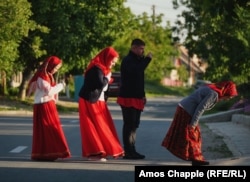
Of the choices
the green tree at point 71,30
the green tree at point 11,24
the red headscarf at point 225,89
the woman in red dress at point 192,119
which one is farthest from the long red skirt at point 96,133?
the green tree at point 71,30

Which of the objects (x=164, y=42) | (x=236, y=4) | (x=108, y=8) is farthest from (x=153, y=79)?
(x=236, y=4)

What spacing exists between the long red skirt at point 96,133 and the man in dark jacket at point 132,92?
25cm

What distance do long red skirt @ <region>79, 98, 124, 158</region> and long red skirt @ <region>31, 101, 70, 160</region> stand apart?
0.37 meters

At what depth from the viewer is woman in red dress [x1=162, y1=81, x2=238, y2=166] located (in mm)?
11266

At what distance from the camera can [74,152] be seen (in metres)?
14.0

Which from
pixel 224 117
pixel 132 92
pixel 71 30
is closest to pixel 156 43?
pixel 71 30

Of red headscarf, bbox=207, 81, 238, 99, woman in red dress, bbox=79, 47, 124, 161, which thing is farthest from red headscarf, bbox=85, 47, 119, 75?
red headscarf, bbox=207, 81, 238, 99

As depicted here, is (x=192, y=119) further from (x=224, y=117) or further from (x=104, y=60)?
(x=224, y=117)

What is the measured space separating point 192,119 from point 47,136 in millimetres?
2525

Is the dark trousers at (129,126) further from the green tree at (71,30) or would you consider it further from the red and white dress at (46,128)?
the green tree at (71,30)

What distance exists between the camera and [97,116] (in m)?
12.6

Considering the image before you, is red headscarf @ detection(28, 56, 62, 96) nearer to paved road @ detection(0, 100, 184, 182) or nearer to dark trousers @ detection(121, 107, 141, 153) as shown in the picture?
paved road @ detection(0, 100, 184, 182)

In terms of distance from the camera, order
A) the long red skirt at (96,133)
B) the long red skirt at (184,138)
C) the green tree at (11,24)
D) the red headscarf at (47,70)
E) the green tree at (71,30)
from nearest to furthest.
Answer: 1. the long red skirt at (184,138)
2. the long red skirt at (96,133)
3. the red headscarf at (47,70)
4. the green tree at (11,24)
5. the green tree at (71,30)

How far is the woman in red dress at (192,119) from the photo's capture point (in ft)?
37.0
